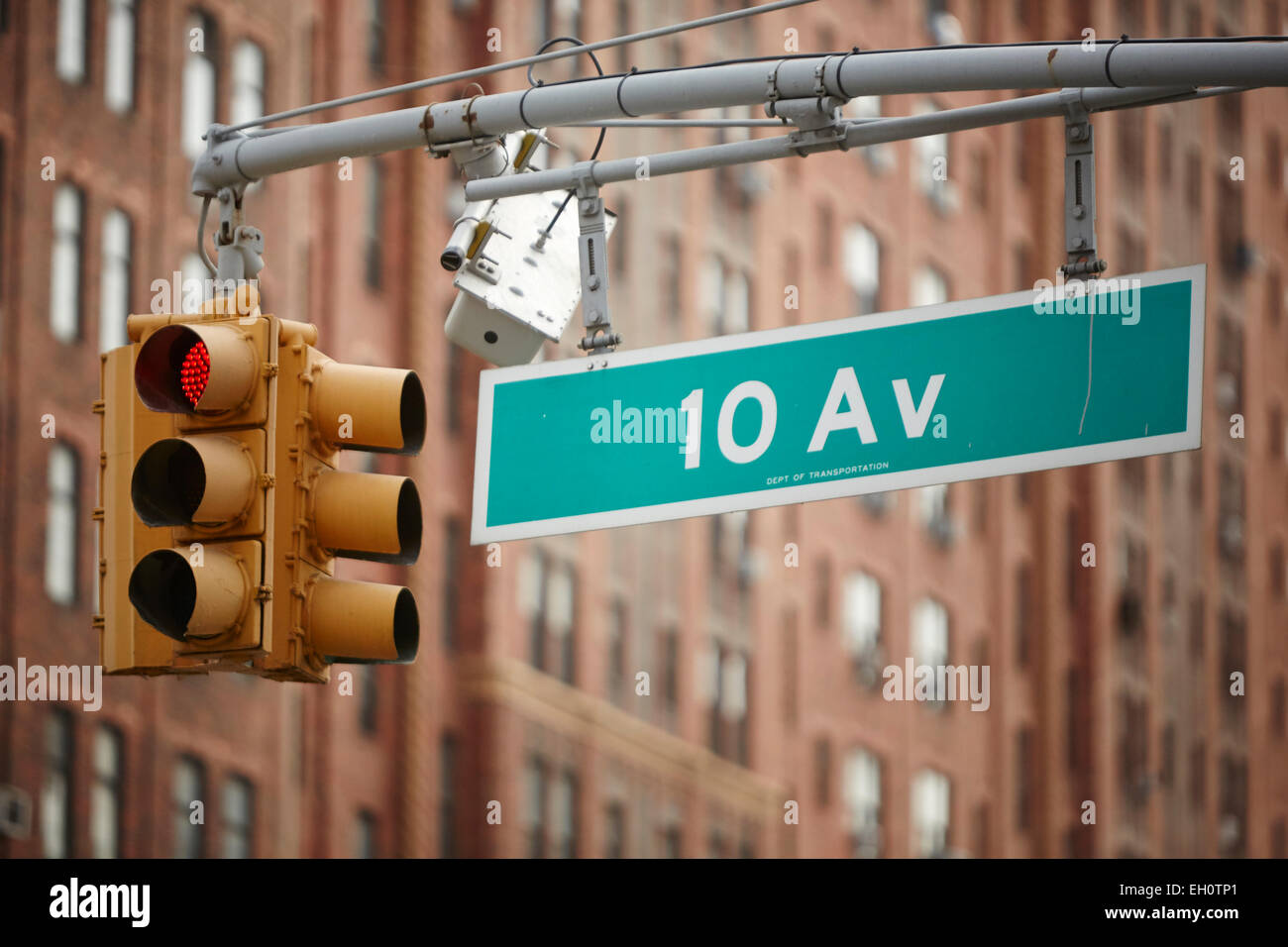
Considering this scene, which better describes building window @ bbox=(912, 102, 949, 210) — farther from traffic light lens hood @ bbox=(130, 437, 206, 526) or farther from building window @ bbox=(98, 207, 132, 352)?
traffic light lens hood @ bbox=(130, 437, 206, 526)

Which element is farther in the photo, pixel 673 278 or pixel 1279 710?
pixel 1279 710

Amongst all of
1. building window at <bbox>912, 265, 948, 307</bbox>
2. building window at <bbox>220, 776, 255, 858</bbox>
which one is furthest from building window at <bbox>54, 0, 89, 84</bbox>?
building window at <bbox>912, 265, 948, 307</bbox>

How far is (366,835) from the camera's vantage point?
47688 millimetres

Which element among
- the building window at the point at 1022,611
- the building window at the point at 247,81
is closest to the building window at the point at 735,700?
the building window at the point at 1022,611

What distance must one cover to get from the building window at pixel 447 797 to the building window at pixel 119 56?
13720 millimetres

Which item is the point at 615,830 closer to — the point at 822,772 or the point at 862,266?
the point at 822,772

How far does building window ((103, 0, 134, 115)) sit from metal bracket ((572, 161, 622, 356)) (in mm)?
33792

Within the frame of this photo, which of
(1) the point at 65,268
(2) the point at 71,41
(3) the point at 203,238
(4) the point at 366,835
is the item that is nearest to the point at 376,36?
(2) the point at 71,41

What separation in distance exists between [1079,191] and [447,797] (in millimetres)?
42233

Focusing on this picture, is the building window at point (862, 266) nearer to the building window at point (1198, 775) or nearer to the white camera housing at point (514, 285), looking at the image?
the building window at point (1198, 775)

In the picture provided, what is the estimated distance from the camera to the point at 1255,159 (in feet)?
253

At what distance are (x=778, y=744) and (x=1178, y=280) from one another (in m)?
50.8

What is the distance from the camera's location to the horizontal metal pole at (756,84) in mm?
8078
